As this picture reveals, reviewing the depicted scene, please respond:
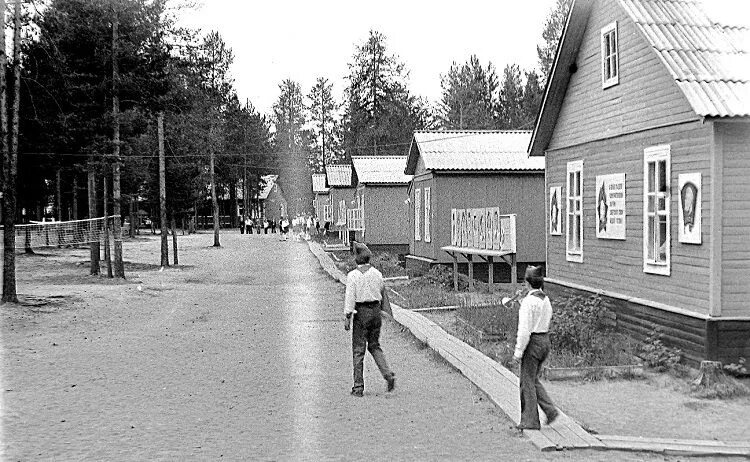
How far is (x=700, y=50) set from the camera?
1336 cm

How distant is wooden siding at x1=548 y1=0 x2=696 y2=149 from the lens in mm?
14133

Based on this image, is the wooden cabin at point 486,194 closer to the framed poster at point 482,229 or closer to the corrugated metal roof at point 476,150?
the corrugated metal roof at point 476,150

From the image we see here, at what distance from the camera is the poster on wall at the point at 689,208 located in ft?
41.1

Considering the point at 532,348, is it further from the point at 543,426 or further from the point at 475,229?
the point at 475,229

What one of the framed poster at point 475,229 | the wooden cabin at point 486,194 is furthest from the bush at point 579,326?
the wooden cabin at point 486,194

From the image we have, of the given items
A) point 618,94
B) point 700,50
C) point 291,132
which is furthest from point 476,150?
point 291,132

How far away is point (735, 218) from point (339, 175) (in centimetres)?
5206

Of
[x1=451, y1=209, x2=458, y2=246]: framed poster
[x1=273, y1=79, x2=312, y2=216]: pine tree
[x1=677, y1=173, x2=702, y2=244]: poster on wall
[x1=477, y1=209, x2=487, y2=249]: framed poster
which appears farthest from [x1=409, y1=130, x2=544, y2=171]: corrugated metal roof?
[x1=273, y1=79, x2=312, y2=216]: pine tree

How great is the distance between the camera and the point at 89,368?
1354 cm

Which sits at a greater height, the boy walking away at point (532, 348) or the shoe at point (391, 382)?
the boy walking away at point (532, 348)

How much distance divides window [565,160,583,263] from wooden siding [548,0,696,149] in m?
0.61

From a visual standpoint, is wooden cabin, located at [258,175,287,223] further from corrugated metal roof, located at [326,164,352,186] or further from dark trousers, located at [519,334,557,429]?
dark trousers, located at [519,334,557,429]

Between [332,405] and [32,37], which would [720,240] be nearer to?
[332,405]

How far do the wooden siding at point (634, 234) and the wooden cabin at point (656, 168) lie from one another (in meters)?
0.03
